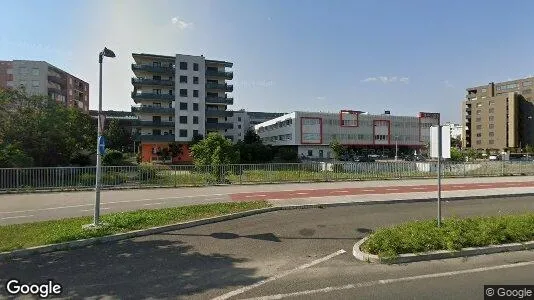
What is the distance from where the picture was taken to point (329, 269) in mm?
6027

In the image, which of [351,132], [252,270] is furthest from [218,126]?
[252,270]

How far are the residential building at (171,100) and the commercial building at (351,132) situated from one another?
23.2 m

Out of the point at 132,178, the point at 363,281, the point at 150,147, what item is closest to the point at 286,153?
the point at 150,147

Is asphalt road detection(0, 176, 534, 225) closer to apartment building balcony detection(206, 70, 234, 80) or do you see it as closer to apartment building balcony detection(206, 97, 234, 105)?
apartment building balcony detection(206, 97, 234, 105)

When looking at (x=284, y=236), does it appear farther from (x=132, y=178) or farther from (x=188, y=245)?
(x=132, y=178)

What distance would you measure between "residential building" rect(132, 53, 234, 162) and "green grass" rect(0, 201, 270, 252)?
49051mm

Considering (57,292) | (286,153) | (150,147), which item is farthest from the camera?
(286,153)

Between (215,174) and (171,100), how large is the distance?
145 ft

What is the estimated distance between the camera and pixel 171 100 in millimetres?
59156

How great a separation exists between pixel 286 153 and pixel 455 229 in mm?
60780

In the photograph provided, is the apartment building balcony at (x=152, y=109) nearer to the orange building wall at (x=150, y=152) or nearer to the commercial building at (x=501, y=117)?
the orange building wall at (x=150, y=152)

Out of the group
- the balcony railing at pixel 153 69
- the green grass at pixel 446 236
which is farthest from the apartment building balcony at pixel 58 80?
the green grass at pixel 446 236

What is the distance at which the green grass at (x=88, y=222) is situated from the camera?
7.48 metres

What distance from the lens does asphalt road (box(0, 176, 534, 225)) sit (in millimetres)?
11594
